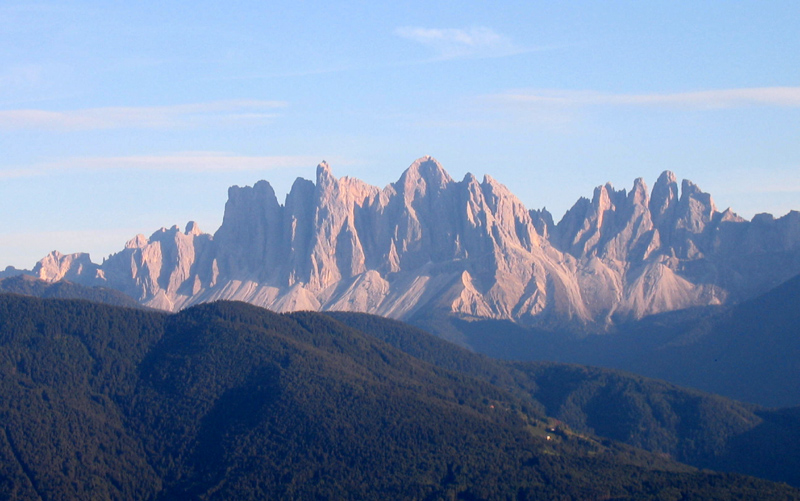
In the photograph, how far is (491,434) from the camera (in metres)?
193

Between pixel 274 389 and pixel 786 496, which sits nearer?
pixel 786 496

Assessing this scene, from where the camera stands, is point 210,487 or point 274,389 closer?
point 210,487

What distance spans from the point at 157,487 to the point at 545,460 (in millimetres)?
57057

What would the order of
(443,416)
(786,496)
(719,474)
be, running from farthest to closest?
(443,416) < (719,474) < (786,496)

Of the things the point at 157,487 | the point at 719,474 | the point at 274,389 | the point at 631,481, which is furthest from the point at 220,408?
the point at 719,474

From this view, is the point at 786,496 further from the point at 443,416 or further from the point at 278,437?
the point at 278,437

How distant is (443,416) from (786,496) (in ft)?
176

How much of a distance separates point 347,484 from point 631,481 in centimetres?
4067

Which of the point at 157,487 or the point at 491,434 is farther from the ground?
the point at 491,434

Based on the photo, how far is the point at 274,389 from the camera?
199750 millimetres

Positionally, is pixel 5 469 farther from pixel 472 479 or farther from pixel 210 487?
pixel 472 479

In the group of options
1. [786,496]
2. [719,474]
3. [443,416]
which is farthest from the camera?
[443,416]

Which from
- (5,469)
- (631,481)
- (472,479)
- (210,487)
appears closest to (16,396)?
(5,469)

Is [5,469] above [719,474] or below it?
below
